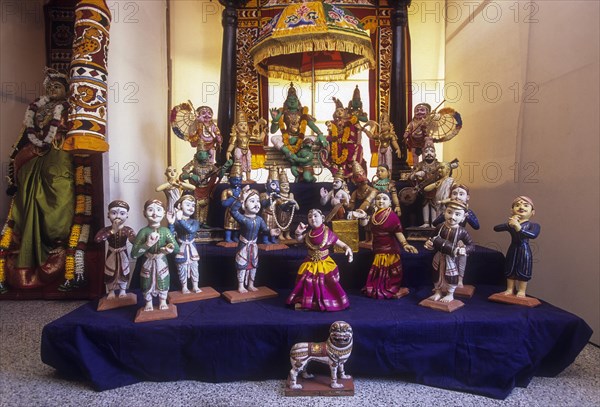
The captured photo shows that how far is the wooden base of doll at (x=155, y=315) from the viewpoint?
2109 mm

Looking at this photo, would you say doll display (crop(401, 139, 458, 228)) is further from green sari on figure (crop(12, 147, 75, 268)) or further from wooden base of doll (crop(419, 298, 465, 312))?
green sari on figure (crop(12, 147, 75, 268))

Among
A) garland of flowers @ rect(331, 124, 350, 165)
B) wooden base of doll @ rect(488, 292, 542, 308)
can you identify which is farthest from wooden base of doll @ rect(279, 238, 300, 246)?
wooden base of doll @ rect(488, 292, 542, 308)

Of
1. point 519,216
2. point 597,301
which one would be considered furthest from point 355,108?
point 597,301

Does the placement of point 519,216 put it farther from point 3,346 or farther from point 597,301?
point 3,346

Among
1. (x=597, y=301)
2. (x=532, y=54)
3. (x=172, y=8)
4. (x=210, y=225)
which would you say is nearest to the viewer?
(x=597, y=301)

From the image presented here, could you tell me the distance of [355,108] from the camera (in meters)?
4.22

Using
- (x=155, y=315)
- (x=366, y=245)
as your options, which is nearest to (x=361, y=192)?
(x=366, y=245)

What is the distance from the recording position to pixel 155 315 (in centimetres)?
214

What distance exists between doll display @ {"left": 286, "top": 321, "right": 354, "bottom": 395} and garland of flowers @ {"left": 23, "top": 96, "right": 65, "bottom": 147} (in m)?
3.01

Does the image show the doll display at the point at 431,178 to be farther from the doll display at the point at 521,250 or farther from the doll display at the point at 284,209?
the doll display at the point at 284,209

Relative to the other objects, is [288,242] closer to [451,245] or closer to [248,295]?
[248,295]

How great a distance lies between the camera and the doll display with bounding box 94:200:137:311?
2387 mm

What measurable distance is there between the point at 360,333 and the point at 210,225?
1994 millimetres

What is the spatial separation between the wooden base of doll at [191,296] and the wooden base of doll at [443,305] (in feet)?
4.36
